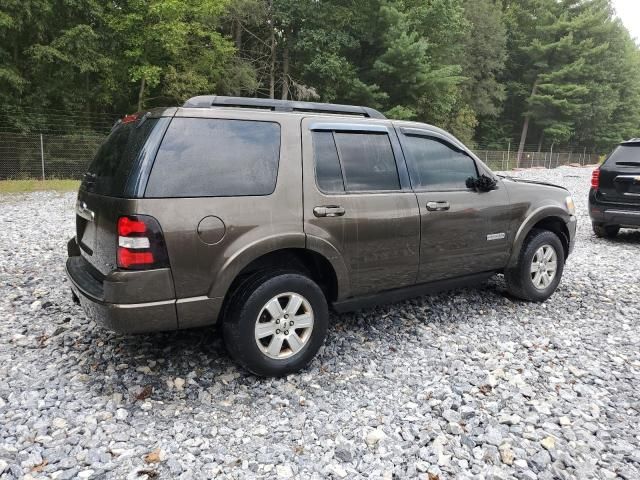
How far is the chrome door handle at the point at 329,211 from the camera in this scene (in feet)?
11.5

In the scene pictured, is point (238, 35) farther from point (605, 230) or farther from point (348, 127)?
point (348, 127)

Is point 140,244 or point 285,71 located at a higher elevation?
point 285,71

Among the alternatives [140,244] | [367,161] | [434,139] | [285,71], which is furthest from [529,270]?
[285,71]

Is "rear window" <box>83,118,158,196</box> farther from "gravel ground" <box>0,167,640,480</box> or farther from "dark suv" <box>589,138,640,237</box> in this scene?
"dark suv" <box>589,138,640,237</box>

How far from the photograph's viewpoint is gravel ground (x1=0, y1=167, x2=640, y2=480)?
2.64m

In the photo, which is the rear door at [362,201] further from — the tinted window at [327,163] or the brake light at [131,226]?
the brake light at [131,226]

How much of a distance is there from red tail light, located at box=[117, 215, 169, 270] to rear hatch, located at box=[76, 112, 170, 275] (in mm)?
72

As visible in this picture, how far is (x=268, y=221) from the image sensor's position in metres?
3.27

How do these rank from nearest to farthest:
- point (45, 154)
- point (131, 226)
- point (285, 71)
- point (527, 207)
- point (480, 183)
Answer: point (131, 226) → point (480, 183) → point (527, 207) → point (45, 154) → point (285, 71)

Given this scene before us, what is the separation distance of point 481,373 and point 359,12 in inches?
1187

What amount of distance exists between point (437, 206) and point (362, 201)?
79cm

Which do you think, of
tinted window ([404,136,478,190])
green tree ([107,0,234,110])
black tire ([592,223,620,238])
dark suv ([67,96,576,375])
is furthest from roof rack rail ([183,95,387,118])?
green tree ([107,0,234,110])

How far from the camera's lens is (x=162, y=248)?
9.64 ft

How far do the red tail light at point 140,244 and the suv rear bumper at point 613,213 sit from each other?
7.85 meters
